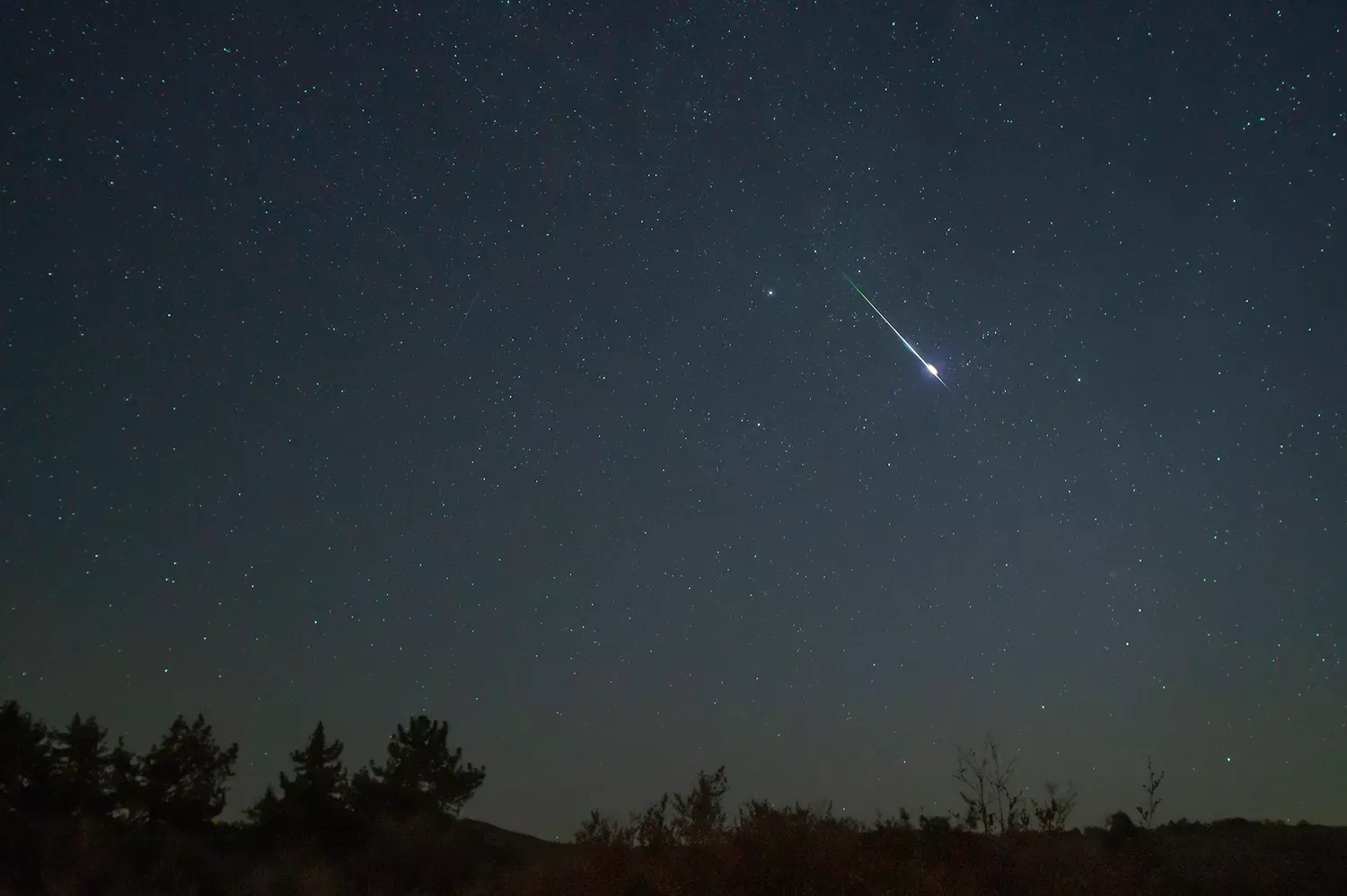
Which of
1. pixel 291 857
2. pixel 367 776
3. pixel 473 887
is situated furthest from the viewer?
pixel 367 776

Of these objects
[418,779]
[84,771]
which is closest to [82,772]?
[84,771]

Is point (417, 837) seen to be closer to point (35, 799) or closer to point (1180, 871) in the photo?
point (35, 799)

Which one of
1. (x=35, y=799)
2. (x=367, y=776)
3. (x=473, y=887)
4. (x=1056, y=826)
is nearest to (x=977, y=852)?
(x=1056, y=826)

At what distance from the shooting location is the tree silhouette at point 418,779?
28359 mm

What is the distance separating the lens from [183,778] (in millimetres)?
26938

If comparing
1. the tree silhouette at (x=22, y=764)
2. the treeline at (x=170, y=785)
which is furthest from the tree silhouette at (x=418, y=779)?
the tree silhouette at (x=22, y=764)

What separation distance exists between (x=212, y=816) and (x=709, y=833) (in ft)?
59.5

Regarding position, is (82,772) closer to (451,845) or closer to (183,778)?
(183,778)

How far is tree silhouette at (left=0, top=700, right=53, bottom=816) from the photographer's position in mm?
24453

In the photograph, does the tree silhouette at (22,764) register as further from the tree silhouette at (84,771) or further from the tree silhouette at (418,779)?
the tree silhouette at (418,779)

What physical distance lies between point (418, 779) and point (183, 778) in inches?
281

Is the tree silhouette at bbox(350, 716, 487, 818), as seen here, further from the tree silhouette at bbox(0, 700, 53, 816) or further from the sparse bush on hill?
the tree silhouette at bbox(0, 700, 53, 816)

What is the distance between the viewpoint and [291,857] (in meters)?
22.8

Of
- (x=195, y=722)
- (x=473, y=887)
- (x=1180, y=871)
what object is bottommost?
(x=473, y=887)
